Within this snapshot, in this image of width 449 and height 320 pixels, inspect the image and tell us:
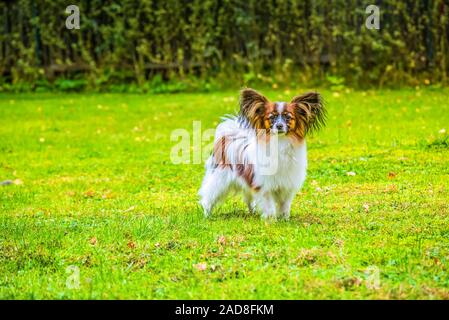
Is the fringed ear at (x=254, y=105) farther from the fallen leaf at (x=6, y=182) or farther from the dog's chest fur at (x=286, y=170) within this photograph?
the fallen leaf at (x=6, y=182)

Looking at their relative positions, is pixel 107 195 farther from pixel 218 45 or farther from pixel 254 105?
pixel 218 45

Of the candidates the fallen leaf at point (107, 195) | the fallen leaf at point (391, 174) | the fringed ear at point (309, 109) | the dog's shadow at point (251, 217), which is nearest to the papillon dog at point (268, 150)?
the fringed ear at point (309, 109)

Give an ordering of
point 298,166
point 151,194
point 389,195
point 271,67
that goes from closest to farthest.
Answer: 1. point 298,166
2. point 389,195
3. point 151,194
4. point 271,67

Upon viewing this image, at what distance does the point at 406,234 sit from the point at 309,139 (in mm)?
6259

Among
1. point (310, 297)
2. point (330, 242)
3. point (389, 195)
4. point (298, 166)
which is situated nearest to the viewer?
point (310, 297)

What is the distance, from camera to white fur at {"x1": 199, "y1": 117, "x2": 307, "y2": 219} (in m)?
7.86

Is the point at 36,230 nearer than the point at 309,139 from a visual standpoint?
Yes

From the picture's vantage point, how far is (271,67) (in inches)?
754

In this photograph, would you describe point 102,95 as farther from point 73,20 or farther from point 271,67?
point 271,67

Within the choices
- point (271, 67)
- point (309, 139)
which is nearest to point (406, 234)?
→ point (309, 139)

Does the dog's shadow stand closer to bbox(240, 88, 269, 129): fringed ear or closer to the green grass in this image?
the green grass

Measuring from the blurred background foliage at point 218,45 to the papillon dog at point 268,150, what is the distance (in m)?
10.3

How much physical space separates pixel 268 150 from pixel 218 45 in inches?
470

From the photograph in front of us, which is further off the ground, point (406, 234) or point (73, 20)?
point (73, 20)
